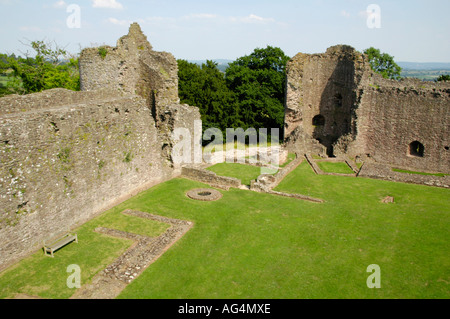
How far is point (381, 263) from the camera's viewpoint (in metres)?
9.77

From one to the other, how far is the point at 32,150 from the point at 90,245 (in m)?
3.33

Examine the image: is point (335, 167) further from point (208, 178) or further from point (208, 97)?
point (208, 97)

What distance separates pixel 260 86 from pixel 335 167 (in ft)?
43.1

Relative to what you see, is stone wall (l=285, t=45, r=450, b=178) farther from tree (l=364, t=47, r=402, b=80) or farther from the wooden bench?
tree (l=364, t=47, r=402, b=80)

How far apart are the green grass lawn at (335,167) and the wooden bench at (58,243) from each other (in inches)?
561

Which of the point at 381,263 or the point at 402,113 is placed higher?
the point at 402,113

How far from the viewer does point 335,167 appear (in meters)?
20.5

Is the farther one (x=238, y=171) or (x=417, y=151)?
(x=417, y=151)

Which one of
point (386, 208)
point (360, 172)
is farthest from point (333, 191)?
point (360, 172)

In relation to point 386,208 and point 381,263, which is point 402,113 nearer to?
point 386,208

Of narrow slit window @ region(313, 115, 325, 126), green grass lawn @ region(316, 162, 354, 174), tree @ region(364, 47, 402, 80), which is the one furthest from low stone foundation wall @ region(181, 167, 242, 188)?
tree @ region(364, 47, 402, 80)

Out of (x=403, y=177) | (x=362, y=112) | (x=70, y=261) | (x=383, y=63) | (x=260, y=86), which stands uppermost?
(x=383, y=63)

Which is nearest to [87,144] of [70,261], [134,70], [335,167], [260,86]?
[70,261]

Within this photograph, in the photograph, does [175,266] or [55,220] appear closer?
[175,266]
